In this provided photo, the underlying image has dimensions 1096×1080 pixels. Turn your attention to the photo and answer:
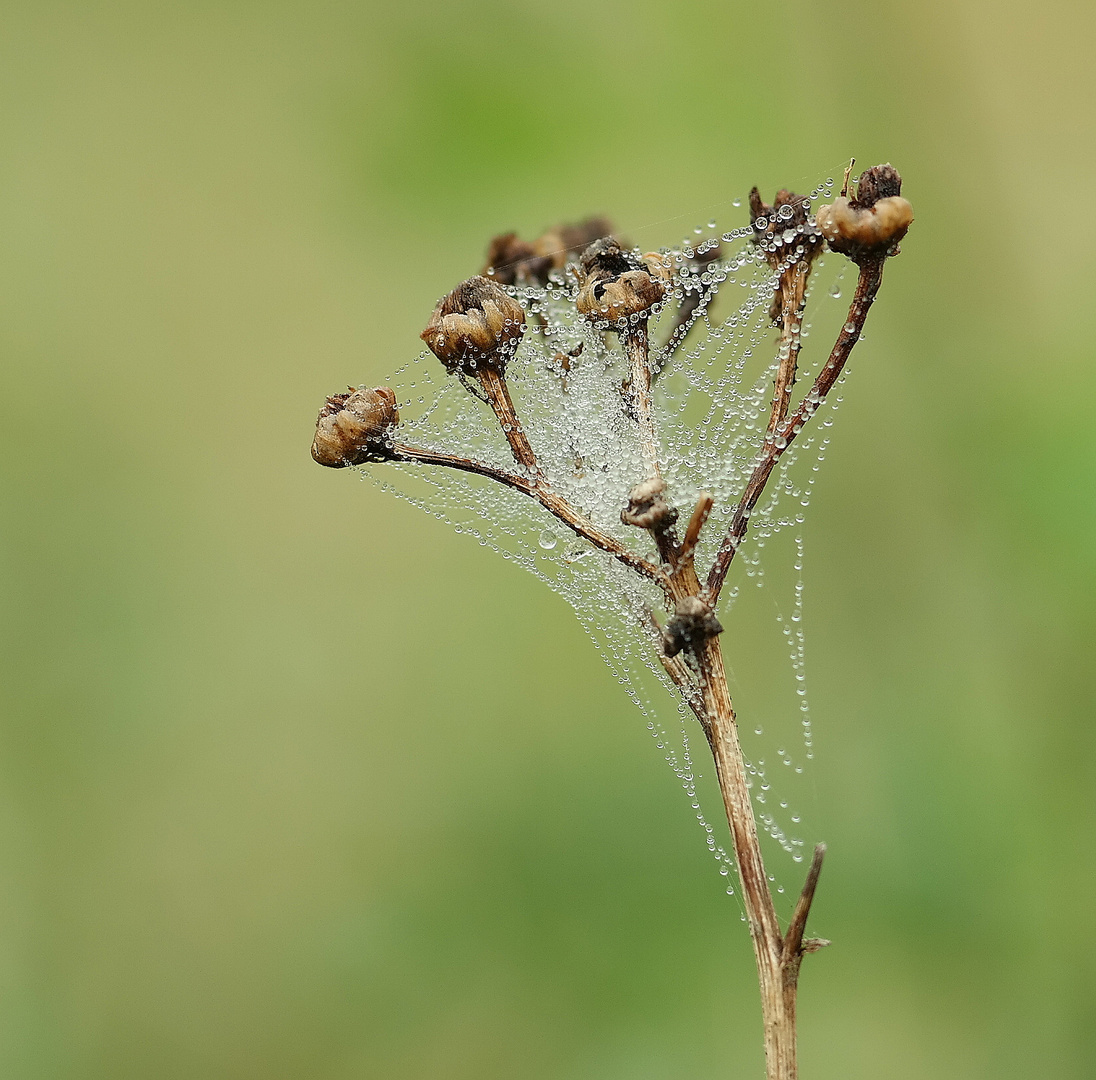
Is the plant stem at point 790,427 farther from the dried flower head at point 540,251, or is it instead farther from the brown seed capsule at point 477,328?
the dried flower head at point 540,251

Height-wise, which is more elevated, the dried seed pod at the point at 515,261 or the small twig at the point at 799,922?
the dried seed pod at the point at 515,261

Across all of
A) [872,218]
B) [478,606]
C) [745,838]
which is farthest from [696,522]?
[478,606]

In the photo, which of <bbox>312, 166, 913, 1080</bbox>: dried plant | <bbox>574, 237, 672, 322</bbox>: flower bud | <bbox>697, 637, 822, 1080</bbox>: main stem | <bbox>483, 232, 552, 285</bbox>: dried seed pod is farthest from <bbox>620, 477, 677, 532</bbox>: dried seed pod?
<bbox>483, 232, 552, 285</bbox>: dried seed pod

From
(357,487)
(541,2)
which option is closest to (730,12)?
(541,2)

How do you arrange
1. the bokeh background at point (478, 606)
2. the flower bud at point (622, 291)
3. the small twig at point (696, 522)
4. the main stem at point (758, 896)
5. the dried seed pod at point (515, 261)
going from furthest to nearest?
the bokeh background at point (478, 606), the dried seed pod at point (515, 261), the flower bud at point (622, 291), the small twig at point (696, 522), the main stem at point (758, 896)

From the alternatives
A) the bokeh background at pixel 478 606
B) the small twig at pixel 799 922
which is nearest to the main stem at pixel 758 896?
the small twig at pixel 799 922

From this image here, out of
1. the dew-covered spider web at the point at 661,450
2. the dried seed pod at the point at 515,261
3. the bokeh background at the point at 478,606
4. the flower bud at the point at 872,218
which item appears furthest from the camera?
the bokeh background at the point at 478,606

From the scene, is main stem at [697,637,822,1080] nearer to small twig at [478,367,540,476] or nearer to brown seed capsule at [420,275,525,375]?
small twig at [478,367,540,476]

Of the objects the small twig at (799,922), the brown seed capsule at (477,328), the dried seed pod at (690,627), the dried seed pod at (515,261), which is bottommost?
the small twig at (799,922)
